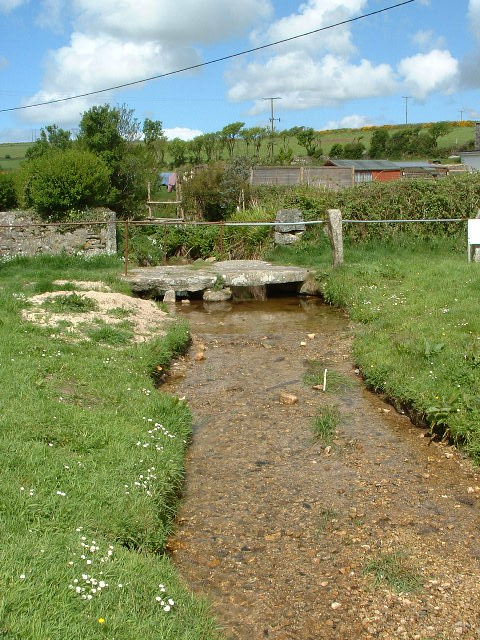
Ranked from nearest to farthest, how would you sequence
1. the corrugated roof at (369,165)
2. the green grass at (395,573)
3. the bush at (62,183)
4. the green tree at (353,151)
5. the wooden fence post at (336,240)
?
the green grass at (395,573) → the wooden fence post at (336,240) → the bush at (62,183) → the corrugated roof at (369,165) → the green tree at (353,151)

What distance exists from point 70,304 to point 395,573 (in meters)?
7.73

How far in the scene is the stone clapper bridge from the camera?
14727 millimetres

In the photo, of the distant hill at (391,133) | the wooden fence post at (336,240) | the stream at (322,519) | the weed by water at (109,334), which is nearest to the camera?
the stream at (322,519)

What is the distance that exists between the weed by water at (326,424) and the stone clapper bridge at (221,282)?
7.28 m

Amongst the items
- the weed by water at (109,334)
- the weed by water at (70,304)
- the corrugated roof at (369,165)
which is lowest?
the weed by water at (109,334)

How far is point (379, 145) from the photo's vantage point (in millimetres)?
66312

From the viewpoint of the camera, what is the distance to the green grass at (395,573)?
4.60m

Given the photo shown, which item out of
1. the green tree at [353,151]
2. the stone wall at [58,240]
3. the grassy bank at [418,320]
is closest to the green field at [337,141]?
the green tree at [353,151]

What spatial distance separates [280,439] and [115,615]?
3653 mm

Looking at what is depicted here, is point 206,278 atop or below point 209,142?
below

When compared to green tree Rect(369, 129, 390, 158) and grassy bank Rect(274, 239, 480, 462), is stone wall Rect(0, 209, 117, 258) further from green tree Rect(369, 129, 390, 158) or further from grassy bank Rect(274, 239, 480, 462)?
green tree Rect(369, 129, 390, 158)

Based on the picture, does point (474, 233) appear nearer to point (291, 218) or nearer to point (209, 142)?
point (291, 218)

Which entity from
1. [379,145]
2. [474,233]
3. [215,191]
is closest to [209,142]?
[379,145]

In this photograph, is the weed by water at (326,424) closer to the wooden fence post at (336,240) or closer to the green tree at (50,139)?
the wooden fence post at (336,240)
